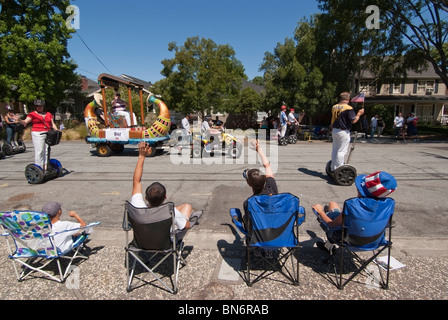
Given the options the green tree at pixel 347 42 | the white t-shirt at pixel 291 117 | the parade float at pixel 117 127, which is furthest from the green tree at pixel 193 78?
the parade float at pixel 117 127

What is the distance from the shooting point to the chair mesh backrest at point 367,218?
9.46 ft

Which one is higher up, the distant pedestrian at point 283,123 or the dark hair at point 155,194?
the distant pedestrian at point 283,123

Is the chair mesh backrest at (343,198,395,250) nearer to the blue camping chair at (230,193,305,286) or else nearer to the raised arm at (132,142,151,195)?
the blue camping chair at (230,193,305,286)

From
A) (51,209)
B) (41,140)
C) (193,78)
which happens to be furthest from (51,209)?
(193,78)

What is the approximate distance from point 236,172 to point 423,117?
34.2 m

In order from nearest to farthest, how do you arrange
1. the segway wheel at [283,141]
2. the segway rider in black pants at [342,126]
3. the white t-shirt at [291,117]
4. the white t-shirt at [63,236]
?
the white t-shirt at [63,236] → the segway rider in black pants at [342,126] → the white t-shirt at [291,117] → the segway wheel at [283,141]

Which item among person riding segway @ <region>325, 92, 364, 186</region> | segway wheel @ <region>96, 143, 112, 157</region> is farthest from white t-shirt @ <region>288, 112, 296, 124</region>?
segway wheel @ <region>96, 143, 112, 157</region>

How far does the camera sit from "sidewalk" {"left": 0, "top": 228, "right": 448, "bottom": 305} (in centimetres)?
291

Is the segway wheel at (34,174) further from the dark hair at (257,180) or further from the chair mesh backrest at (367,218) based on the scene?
the chair mesh backrest at (367,218)

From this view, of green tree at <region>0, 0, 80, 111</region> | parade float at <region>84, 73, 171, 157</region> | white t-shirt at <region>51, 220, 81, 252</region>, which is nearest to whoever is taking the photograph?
white t-shirt at <region>51, 220, 81, 252</region>

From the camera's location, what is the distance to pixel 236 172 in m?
8.44

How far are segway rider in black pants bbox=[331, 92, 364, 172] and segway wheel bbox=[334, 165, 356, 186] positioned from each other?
0.15m

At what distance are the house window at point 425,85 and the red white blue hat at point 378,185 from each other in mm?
38638
